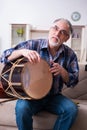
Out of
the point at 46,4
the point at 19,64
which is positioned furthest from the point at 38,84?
the point at 46,4

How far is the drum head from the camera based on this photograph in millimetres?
1586

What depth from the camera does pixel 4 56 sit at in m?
1.74

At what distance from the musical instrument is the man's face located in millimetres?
189

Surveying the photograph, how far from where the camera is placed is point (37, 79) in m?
1.69

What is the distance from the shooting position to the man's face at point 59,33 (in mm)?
1761

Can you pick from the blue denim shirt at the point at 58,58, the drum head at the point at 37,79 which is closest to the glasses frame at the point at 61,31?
the blue denim shirt at the point at 58,58

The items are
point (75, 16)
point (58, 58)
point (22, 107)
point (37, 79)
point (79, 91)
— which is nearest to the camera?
point (22, 107)

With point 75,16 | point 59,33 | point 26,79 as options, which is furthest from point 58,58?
point 75,16

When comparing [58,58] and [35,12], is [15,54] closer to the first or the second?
[58,58]

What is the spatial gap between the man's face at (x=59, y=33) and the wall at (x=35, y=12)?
3.29 metres

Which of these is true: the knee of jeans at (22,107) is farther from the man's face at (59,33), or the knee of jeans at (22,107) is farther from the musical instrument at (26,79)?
the man's face at (59,33)

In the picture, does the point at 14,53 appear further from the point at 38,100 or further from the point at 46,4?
the point at 46,4

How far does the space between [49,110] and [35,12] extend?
11.9 feet

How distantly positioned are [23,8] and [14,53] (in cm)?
360
